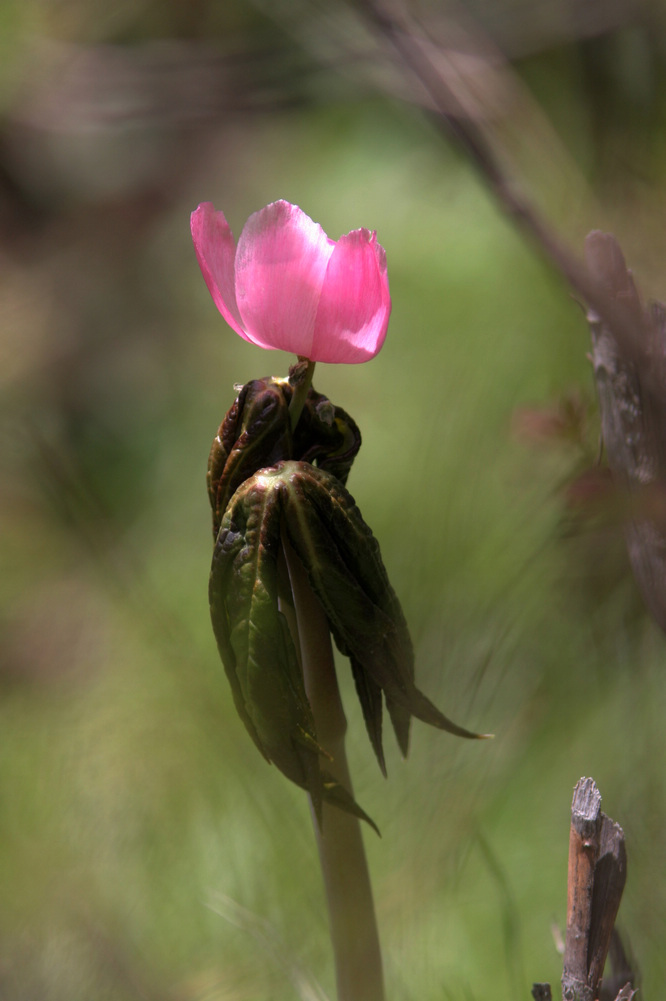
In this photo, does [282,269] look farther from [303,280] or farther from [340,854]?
[340,854]

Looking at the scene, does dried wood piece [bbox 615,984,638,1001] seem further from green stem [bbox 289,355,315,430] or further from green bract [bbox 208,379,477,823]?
green stem [bbox 289,355,315,430]

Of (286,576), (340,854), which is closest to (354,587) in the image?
(286,576)

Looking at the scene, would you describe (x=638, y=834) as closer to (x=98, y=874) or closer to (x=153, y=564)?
(x=98, y=874)

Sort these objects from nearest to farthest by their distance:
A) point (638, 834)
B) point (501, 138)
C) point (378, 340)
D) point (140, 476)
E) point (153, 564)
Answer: point (378, 340) → point (638, 834) → point (501, 138) → point (153, 564) → point (140, 476)

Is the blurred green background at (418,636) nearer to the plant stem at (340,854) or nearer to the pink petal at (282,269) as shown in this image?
the plant stem at (340,854)

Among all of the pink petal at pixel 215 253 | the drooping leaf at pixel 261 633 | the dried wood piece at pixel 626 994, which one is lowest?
the dried wood piece at pixel 626 994

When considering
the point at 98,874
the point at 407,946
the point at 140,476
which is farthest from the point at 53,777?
the point at 140,476

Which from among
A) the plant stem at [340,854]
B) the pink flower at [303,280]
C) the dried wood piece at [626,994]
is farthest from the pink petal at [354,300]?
the dried wood piece at [626,994]
